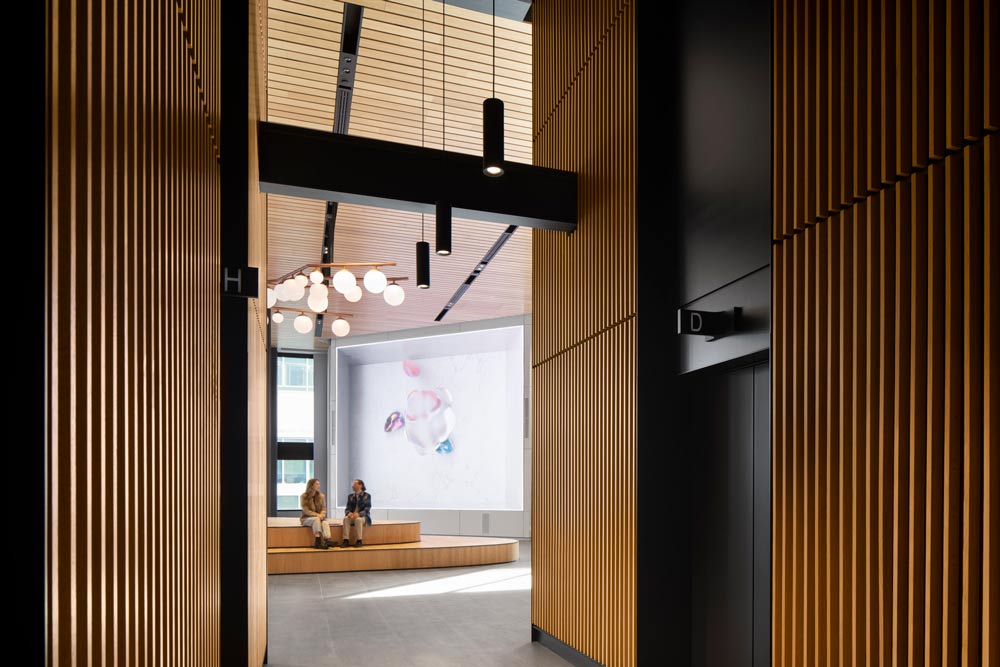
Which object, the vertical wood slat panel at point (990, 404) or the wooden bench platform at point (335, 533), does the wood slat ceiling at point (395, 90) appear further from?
the vertical wood slat panel at point (990, 404)

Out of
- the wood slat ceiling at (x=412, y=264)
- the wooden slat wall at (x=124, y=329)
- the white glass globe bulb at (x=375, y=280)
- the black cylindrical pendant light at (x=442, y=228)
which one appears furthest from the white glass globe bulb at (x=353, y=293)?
the wooden slat wall at (x=124, y=329)

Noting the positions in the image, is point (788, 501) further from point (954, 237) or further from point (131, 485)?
point (131, 485)

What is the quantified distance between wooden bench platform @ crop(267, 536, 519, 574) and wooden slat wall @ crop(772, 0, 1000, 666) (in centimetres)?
971

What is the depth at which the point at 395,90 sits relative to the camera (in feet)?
25.8

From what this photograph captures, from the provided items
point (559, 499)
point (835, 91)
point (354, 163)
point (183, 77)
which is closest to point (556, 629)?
point (559, 499)

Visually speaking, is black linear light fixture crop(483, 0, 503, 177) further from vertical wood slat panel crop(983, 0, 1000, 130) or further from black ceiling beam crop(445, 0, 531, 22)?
vertical wood slat panel crop(983, 0, 1000, 130)

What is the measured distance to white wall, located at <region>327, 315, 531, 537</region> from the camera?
54.9ft

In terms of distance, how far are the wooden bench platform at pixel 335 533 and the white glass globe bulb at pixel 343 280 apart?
5062 mm

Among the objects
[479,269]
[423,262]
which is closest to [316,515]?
[479,269]

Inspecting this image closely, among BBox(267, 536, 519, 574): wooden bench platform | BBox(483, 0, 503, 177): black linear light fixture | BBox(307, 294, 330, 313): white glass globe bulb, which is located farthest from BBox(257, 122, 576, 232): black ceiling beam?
BBox(267, 536, 519, 574): wooden bench platform

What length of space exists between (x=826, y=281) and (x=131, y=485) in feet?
9.46

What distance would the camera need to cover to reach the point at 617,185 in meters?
6.09

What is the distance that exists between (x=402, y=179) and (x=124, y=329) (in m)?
4.87

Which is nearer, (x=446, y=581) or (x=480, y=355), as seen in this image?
(x=446, y=581)
